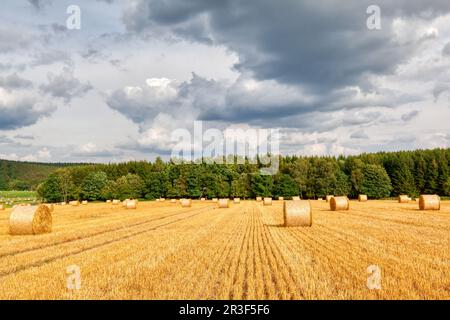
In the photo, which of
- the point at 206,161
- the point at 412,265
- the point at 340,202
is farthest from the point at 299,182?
the point at 412,265

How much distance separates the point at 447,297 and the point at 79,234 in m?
17.0

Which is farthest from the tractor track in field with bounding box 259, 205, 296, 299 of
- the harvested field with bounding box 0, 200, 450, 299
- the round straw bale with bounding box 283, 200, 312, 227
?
the round straw bale with bounding box 283, 200, 312, 227

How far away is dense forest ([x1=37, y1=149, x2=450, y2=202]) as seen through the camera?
104 m

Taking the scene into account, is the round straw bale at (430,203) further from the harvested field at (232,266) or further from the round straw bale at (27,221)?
the round straw bale at (27,221)

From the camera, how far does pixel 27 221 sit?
71.7 ft

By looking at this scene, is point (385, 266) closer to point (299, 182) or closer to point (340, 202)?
point (340, 202)

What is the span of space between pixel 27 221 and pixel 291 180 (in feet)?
303

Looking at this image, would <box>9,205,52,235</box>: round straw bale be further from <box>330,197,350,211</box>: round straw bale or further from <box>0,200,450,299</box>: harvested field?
<box>330,197,350,211</box>: round straw bale

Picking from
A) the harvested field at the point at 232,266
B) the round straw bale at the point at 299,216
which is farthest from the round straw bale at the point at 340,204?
the harvested field at the point at 232,266

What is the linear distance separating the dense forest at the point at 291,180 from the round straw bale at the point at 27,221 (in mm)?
88230

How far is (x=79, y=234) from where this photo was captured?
21109 millimetres

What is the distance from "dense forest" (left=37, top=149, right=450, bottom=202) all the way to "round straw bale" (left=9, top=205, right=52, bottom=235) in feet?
289

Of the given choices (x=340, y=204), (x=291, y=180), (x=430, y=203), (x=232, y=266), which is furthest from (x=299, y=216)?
(x=291, y=180)

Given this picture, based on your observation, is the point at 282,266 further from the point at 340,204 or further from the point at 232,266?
the point at 340,204
